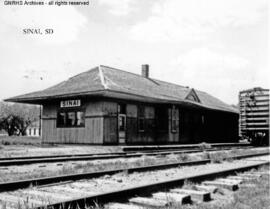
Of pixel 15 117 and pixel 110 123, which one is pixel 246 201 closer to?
pixel 110 123

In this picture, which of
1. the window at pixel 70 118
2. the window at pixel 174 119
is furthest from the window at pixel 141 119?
the window at pixel 70 118

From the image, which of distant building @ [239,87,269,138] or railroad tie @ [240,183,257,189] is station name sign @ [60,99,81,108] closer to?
distant building @ [239,87,269,138]

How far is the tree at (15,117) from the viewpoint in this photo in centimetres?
6103

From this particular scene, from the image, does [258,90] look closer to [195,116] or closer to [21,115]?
[195,116]

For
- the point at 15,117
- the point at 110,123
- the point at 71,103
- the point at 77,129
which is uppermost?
the point at 15,117

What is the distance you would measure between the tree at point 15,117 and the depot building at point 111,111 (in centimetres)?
3892

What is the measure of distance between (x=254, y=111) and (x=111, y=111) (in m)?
8.30

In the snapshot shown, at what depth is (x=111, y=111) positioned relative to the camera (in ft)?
70.0

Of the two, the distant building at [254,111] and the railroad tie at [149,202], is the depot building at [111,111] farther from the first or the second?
the railroad tie at [149,202]

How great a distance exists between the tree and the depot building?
38.9 m

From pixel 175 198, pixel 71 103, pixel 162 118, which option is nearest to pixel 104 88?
pixel 71 103

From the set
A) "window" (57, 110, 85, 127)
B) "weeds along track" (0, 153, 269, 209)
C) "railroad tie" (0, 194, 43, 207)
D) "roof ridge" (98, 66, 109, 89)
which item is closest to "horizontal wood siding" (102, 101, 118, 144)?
"roof ridge" (98, 66, 109, 89)

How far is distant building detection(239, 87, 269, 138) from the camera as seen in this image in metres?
20.3

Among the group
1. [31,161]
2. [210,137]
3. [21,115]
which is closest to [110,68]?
[210,137]
